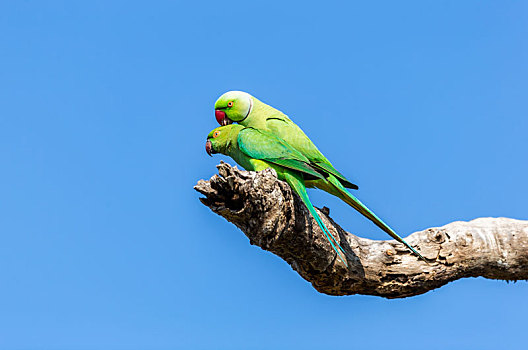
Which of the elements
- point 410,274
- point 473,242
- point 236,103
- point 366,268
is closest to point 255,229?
point 366,268

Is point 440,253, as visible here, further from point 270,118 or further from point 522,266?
point 270,118

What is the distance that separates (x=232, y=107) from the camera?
6.25 metres

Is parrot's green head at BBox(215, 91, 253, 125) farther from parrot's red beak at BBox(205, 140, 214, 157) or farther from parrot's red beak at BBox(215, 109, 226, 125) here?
parrot's red beak at BBox(205, 140, 214, 157)

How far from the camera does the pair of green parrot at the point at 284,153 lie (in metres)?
4.68

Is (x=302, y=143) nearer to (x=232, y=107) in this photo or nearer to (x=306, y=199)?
(x=306, y=199)

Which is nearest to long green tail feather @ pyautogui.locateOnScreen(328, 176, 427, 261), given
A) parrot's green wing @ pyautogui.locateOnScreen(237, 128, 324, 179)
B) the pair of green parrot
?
the pair of green parrot

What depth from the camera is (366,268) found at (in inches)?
187

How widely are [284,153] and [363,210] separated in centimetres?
88

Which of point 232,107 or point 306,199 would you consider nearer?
point 306,199

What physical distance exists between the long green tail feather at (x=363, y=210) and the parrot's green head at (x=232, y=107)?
5.41 feet

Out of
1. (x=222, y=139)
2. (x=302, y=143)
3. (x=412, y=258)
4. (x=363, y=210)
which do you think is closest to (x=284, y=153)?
(x=302, y=143)

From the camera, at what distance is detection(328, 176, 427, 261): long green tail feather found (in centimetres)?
458

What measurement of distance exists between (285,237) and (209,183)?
0.75m

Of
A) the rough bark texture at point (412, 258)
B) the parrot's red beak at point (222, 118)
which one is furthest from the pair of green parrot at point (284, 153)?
the parrot's red beak at point (222, 118)
